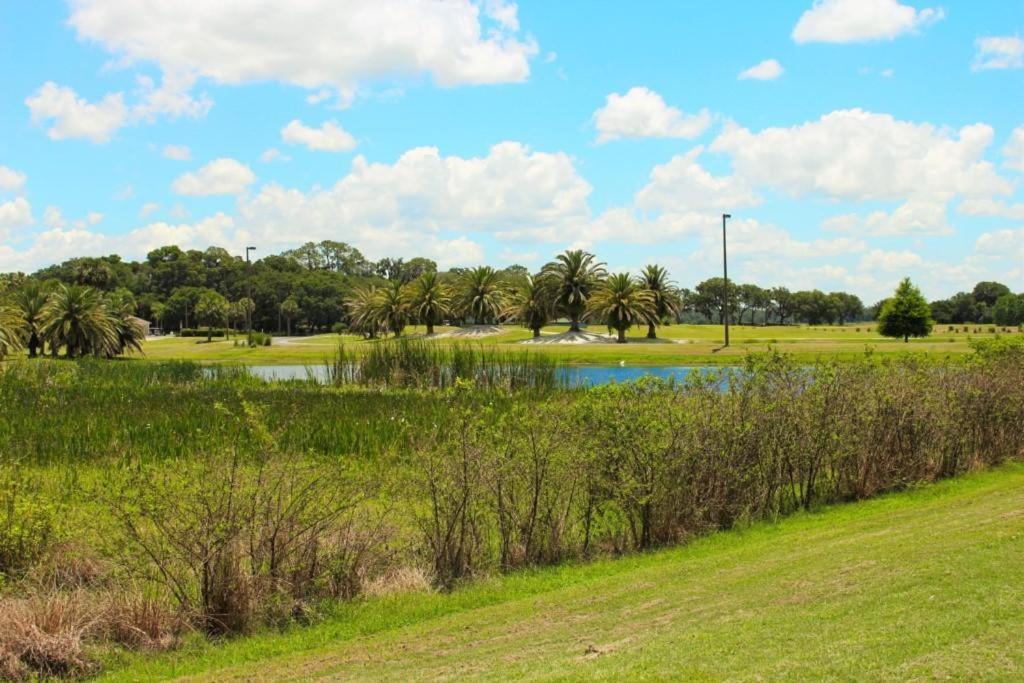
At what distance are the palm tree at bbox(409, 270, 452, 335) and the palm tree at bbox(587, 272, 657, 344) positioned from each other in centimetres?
1734

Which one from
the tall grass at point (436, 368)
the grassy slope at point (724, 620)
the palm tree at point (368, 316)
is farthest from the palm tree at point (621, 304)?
the grassy slope at point (724, 620)

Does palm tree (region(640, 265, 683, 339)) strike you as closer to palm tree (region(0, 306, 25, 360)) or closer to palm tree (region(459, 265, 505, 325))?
palm tree (region(459, 265, 505, 325))

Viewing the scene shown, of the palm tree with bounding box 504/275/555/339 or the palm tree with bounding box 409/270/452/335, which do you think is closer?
the palm tree with bounding box 504/275/555/339

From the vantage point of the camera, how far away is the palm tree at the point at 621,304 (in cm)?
7650

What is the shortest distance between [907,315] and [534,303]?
32.5 meters

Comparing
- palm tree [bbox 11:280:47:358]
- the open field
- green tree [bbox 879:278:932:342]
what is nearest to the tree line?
palm tree [bbox 11:280:47:358]

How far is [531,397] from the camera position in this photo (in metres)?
23.9

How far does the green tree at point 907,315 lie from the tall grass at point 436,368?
48.3 metres

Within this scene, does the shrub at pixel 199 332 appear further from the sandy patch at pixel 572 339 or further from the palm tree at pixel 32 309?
the sandy patch at pixel 572 339

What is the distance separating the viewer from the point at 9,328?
48.3m

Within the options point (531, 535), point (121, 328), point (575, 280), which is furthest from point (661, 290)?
point (531, 535)

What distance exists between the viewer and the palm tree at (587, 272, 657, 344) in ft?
251

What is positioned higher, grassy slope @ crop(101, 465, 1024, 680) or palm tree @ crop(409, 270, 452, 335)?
palm tree @ crop(409, 270, 452, 335)

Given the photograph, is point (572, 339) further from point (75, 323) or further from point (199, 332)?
point (199, 332)
